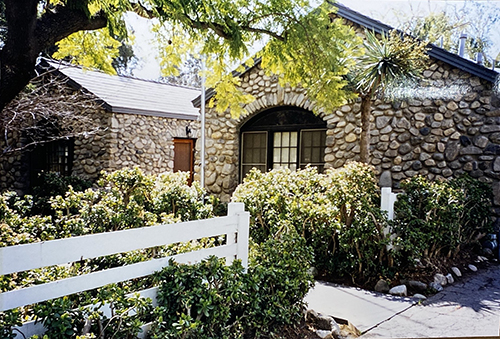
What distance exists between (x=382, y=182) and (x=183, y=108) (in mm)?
2609

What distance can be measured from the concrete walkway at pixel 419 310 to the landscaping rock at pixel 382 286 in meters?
0.07

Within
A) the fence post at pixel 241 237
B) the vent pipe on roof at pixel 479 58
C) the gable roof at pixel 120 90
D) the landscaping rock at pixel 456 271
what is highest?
the vent pipe on roof at pixel 479 58

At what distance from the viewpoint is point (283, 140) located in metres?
5.60

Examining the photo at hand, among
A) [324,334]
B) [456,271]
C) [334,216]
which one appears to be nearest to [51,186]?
[324,334]

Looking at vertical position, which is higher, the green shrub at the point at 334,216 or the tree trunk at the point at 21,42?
the tree trunk at the point at 21,42

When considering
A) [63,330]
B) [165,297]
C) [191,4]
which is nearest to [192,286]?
[165,297]

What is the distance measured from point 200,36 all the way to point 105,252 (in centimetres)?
182

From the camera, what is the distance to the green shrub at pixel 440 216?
11.1 ft

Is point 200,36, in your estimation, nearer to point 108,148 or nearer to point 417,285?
point 108,148

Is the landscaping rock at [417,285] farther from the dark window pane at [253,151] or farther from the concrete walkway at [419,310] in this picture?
the dark window pane at [253,151]

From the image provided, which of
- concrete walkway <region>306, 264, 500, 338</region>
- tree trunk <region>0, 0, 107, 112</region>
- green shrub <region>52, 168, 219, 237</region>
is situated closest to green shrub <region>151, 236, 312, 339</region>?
concrete walkway <region>306, 264, 500, 338</region>

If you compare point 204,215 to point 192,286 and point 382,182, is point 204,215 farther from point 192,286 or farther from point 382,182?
point 382,182

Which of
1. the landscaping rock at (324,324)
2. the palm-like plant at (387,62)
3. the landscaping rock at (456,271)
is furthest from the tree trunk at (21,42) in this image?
the landscaping rock at (456,271)

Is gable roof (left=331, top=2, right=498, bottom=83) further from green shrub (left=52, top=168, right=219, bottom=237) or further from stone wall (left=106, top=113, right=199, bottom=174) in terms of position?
green shrub (left=52, top=168, right=219, bottom=237)
